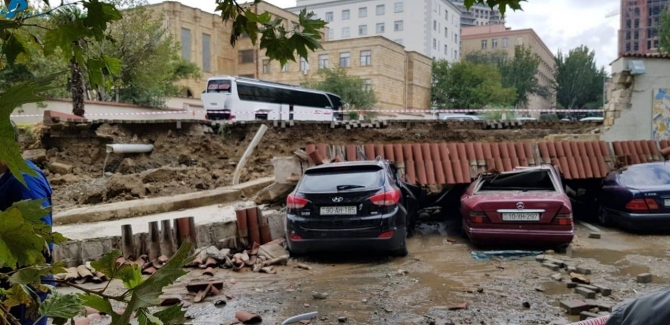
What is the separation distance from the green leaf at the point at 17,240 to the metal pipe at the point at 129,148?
49.8 ft

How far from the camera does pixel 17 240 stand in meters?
1.15

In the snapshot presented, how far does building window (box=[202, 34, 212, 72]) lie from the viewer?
55.9 m

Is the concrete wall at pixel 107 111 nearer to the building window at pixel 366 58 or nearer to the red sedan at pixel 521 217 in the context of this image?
the red sedan at pixel 521 217

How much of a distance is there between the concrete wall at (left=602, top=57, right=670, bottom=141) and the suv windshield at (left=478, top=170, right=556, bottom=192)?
38.4 feet

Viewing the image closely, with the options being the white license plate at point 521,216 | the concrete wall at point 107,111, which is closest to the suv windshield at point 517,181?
A: the white license plate at point 521,216

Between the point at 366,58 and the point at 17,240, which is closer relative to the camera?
the point at 17,240

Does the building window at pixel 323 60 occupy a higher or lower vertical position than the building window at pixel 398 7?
lower

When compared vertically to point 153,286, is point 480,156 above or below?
below

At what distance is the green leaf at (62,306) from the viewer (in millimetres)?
1257

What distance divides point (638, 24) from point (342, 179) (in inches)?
5715

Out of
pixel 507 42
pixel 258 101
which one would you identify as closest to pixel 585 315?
pixel 258 101

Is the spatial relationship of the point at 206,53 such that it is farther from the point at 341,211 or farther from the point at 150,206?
the point at 341,211

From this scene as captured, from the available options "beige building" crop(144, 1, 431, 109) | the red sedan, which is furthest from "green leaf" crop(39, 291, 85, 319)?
"beige building" crop(144, 1, 431, 109)

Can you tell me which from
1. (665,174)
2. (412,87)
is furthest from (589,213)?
(412,87)
